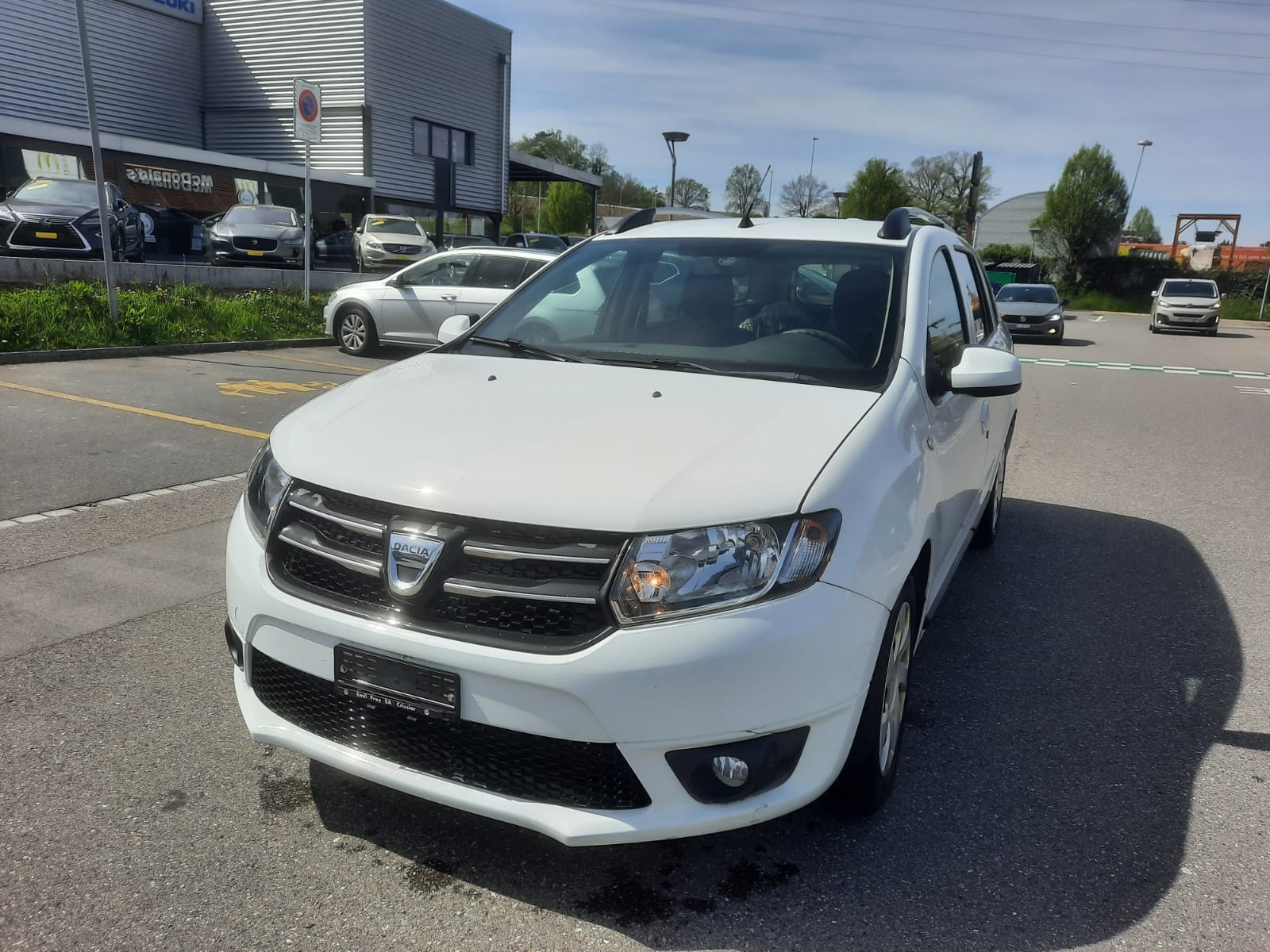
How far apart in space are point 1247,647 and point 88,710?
466cm

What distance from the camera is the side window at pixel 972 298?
14.1 feet

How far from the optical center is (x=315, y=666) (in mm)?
2350

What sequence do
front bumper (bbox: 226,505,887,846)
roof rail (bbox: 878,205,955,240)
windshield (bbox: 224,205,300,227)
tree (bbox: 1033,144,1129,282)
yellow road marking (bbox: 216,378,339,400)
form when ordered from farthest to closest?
tree (bbox: 1033,144,1129,282) < windshield (bbox: 224,205,300,227) < yellow road marking (bbox: 216,378,339,400) < roof rail (bbox: 878,205,955,240) < front bumper (bbox: 226,505,887,846)

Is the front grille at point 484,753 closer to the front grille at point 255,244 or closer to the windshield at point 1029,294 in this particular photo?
the front grille at point 255,244

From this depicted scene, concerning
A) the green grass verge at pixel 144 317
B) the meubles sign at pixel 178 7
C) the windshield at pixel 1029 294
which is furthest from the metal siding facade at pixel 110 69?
the windshield at pixel 1029 294

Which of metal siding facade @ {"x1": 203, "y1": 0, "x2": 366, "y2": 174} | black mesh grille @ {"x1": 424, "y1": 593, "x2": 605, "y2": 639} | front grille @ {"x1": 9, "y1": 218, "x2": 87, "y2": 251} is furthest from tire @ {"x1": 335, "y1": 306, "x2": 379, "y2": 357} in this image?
metal siding facade @ {"x1": 203, "y1": 0, "x2": 366, "y2": 174}

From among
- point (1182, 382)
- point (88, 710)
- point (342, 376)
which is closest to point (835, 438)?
point (88, 710)

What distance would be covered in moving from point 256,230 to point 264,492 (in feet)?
63.3

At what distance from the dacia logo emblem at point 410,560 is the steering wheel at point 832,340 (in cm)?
159

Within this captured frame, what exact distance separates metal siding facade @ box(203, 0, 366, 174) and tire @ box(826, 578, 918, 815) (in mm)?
31686

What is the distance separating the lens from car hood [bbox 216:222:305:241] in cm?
1964

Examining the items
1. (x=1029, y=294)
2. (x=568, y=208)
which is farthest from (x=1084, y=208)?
(x=1029, y=294)

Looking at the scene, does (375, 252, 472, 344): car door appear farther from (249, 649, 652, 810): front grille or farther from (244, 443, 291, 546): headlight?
(249, 649, 652, 810): front grille

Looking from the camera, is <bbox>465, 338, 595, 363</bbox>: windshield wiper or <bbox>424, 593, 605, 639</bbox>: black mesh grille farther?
<bbox>465, 338, 595, 363</bbox>: windshield wiper
